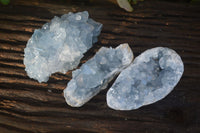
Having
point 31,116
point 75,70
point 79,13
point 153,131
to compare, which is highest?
point 79,13

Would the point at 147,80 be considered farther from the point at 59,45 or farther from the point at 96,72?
the point at 59,45

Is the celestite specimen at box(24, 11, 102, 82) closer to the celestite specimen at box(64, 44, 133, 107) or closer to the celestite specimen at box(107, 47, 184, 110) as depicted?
Answer: the celestite specimen at box(64, 44, 133, 107)

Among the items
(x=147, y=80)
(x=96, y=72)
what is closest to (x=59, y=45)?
(x=96, y=72)

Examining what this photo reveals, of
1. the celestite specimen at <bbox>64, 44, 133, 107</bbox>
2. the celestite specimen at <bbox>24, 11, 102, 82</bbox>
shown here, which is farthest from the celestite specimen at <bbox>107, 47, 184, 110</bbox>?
the celestite specimen at <bbox>24, 11, 102, 82</bbox>

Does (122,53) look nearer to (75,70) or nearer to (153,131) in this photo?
(75,70)

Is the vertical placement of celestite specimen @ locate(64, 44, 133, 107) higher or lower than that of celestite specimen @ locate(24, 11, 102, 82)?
lower

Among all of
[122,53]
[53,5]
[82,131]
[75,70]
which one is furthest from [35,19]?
[82,131]

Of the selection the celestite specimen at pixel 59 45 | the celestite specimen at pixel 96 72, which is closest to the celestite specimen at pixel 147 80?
the celestite specimen at pixel 96 72
